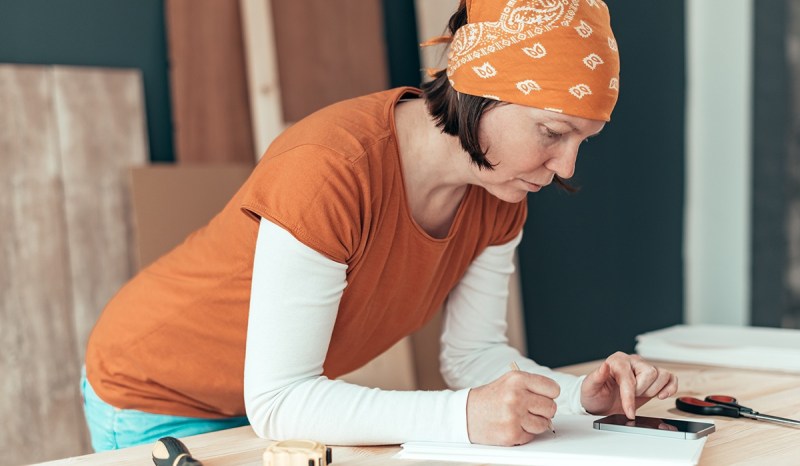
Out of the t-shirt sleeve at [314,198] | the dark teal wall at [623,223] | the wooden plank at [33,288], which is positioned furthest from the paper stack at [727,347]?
the wooden plank at [33,288]

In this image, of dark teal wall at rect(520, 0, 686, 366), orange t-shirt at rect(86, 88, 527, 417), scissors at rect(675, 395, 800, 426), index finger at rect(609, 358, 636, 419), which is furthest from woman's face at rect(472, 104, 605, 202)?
dark teal wall at rect(520, 0, 686, 366)

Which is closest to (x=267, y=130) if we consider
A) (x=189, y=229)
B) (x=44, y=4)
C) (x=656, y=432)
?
(x=189, y=229)

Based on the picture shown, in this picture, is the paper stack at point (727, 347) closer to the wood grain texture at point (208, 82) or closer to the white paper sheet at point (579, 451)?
the white paper sheet at point (579, 451)

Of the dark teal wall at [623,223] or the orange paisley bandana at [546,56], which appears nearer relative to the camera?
the orange paisley bandana at [546,56]

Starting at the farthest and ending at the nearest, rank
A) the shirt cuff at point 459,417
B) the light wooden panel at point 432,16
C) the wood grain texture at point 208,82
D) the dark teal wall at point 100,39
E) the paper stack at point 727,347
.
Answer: the light wooden panel at point 432,16 → the wood grain texture at point 208,82 → the dark teal wall at point 100,39 → the paper stack at point 727,347 → the shirt cuff at point 459,417

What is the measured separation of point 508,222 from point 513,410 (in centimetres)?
54

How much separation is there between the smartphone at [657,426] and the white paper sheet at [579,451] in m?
0.01

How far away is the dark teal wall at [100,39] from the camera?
2.55 m

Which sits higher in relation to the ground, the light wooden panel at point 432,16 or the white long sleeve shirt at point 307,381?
the light wooden panel at point 432,16

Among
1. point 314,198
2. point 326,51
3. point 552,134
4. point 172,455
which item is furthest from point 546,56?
point 326,51

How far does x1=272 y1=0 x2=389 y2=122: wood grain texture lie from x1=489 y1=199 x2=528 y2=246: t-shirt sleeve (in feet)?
4.59

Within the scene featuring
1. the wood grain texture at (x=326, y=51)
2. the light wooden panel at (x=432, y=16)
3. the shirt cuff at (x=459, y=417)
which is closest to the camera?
the shirt cuff at (x=459, y=417)

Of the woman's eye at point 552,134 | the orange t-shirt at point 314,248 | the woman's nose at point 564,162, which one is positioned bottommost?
the orange t-shirt at point 314,248

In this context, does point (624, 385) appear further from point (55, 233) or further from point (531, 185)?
point (55, 233)
